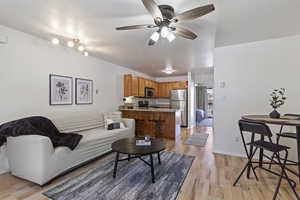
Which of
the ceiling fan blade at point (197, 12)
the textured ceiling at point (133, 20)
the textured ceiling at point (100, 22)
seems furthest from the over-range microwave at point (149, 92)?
the ceiling fan blade at point (197, 12)

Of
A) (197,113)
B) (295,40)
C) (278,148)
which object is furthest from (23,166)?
(197,113)

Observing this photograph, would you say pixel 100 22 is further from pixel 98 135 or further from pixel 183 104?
pixel 183 104

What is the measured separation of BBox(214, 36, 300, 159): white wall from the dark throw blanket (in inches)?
118

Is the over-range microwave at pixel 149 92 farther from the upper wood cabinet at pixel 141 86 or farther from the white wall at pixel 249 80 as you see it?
the white wall at pixel 249 80

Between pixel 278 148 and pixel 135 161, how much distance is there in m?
2.21

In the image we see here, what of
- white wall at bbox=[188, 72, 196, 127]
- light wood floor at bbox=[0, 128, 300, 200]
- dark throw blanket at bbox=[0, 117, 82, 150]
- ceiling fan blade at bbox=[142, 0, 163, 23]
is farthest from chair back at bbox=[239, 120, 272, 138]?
white wall at bbox=[188, 72, 196, 127]

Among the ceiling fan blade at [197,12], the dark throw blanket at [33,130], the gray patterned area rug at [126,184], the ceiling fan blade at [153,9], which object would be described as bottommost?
the gray patterned area rug at [126,184]

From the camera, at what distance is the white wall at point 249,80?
8.80ft

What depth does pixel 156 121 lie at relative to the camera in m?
4.70

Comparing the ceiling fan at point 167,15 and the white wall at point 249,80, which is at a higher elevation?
the ceiling fan at point 167,15

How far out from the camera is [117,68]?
4980 mm

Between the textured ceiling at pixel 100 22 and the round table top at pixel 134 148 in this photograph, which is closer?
the textured ceiling at pixel 100 22

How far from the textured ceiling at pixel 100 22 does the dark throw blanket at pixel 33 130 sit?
1619mm

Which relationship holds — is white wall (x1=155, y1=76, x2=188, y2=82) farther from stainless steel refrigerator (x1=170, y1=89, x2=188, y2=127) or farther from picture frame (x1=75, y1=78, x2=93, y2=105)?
picture frame (x1=75, y1=78, x2=93, y2=105)
